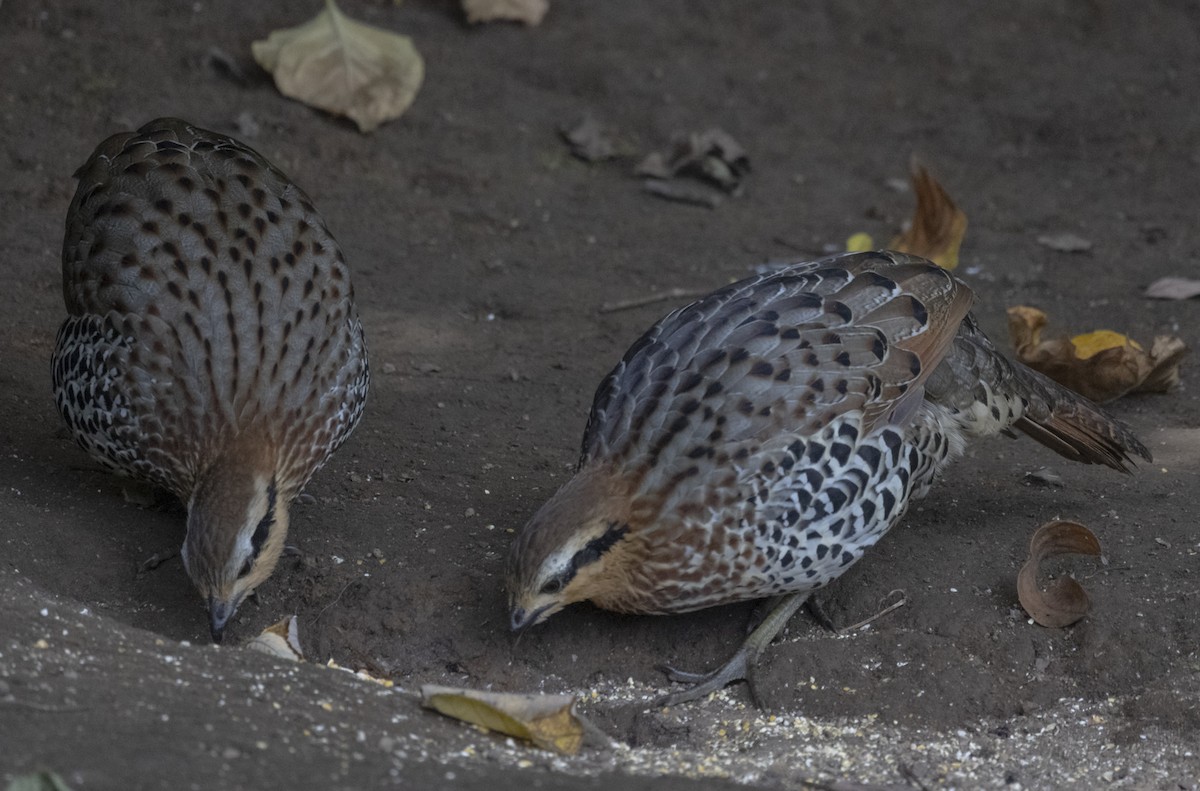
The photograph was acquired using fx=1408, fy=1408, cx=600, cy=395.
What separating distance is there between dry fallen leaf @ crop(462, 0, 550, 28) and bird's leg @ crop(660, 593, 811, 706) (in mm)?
5765

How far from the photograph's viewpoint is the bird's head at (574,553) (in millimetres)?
4504

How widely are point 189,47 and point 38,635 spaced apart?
574cm

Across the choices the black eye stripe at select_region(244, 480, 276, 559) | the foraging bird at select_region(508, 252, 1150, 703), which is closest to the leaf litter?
the foraging bird at select_region(508, 252, 1150, 703)

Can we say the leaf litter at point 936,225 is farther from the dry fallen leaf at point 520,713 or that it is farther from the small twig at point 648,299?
the dry fallen leaf at point 520,713

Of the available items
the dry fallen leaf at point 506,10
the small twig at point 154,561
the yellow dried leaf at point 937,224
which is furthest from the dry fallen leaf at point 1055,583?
the dry fallen leaf at point 506,10

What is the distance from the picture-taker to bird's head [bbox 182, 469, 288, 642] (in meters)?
4.48

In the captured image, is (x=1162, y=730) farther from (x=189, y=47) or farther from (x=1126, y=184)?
(x=189, y=47)

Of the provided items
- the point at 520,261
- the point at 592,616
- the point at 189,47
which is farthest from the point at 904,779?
the point at 189,47

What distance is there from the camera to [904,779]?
4.20 meters

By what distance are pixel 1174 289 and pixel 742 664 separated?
158 inches

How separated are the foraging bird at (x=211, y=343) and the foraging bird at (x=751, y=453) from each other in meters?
0.94

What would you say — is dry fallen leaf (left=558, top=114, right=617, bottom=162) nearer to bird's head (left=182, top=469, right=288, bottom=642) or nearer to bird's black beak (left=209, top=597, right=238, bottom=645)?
bird's head (left=182, top=469, right=288, bottom=642)

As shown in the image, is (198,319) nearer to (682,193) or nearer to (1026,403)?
(1026,403)

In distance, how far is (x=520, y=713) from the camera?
3961mm
